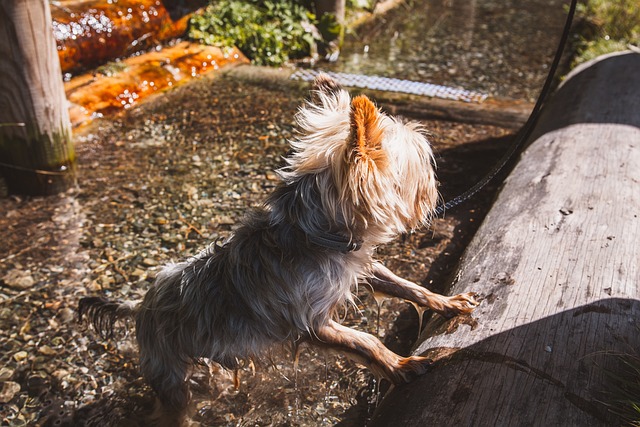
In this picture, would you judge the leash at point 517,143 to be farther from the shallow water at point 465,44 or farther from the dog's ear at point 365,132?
the shallow water at point 465,44

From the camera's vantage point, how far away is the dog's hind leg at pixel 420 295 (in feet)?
11.1

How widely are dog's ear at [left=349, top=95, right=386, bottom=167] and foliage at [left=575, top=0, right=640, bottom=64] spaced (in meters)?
7.39

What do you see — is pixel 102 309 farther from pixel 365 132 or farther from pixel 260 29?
pixel 260 29

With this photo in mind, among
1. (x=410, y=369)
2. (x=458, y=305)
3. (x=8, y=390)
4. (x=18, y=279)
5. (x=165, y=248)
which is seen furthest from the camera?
(x=165, y=248)

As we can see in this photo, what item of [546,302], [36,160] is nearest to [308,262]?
[546,302]

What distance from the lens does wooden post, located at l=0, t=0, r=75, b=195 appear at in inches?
199

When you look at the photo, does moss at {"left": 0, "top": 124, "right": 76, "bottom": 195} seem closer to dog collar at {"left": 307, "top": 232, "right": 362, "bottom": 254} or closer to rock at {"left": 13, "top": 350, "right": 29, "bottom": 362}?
rock at {"left": 13, "top": 350, "right": 29, "bottom": 362}

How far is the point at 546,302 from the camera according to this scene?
3.22 metres

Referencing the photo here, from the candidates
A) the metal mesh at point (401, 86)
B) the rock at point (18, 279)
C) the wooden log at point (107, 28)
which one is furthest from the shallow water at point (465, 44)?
the rock at point (18, 279)

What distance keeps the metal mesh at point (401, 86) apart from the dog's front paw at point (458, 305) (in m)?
5.16

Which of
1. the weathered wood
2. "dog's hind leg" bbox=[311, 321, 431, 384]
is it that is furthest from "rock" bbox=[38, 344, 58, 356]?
the weathered wood

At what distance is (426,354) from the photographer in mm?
3145

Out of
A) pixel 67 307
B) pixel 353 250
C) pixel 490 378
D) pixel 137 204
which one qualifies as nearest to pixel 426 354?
pixel 490 378

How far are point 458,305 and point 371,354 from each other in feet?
2.03
